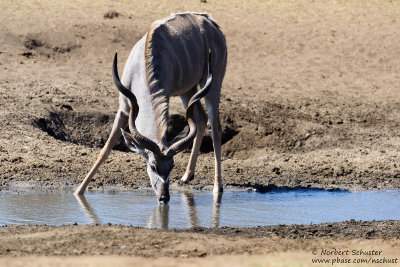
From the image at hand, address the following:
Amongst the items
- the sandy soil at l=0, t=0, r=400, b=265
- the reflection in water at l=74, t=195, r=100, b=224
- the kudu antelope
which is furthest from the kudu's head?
the sandy soil at l=0, t=0, r=400, b=265

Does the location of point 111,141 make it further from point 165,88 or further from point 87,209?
point 87,209

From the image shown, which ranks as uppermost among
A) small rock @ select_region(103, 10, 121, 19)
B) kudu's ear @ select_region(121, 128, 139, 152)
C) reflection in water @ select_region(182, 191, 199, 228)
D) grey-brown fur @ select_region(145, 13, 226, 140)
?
grey-brown fur @ select_region(145, 13, 226, 140)

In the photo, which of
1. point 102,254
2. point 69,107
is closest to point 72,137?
point 69,107

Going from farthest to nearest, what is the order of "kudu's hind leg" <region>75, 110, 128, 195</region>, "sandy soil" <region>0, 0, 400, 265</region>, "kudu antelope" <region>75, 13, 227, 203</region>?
"sandy soil" <region>0, 0, 400, 265</region>, "kudu's hind leg" <region>75, 110, 128, 195</region>, "kudu antelope" <region>75, 13, 227, 203</region>

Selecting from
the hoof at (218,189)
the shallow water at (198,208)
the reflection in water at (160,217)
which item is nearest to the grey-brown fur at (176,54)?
the reflection in water at (160,217)

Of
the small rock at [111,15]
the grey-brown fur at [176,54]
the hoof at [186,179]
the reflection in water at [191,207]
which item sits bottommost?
the small rock at [111,15]

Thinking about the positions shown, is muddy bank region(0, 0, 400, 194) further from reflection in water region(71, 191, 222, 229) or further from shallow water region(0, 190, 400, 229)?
reflection in water region(71, 191, 222, 229)

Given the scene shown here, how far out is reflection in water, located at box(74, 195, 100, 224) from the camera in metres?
6.36

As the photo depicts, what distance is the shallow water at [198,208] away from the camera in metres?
6.43

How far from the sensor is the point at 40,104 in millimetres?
10492

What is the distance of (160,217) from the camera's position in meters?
6.57

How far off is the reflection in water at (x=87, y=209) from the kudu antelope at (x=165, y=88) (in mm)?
205

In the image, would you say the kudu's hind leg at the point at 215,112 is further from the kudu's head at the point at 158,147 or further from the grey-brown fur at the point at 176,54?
the kudu's head at the point at 158,147

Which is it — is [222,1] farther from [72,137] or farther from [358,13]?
[72,137]
